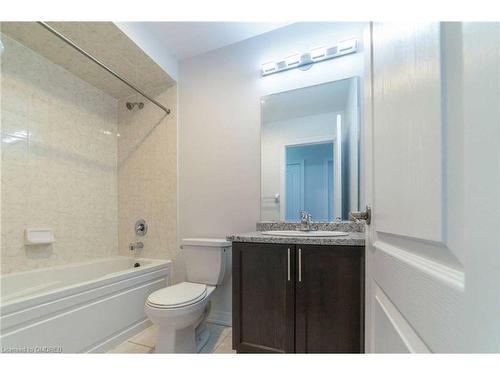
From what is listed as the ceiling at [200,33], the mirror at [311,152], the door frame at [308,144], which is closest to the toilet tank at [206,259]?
the mirror at [311,152]

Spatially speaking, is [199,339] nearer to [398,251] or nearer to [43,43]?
[398,251]

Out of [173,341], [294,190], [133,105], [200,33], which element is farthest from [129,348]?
[200,33]

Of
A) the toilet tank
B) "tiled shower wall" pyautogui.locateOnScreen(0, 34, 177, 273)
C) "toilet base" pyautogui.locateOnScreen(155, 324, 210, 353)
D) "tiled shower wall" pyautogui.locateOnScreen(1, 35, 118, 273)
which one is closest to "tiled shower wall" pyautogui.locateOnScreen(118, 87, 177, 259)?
"tiled shower wall" pyautogui.locateOnScreen(0, 34, 177, 273)

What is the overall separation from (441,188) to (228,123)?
1912 millimetres

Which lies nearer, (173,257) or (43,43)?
(43,43)

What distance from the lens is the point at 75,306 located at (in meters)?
1.41

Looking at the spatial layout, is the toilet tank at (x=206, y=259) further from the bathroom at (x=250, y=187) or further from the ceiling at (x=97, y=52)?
the ceiling at (x=97, y=52)

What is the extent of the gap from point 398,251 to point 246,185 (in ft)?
5.06

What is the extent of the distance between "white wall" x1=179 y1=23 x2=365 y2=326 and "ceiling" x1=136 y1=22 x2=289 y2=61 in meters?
0.06

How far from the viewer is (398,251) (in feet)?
1.59

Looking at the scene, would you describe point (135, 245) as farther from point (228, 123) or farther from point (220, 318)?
point (228, 123)
